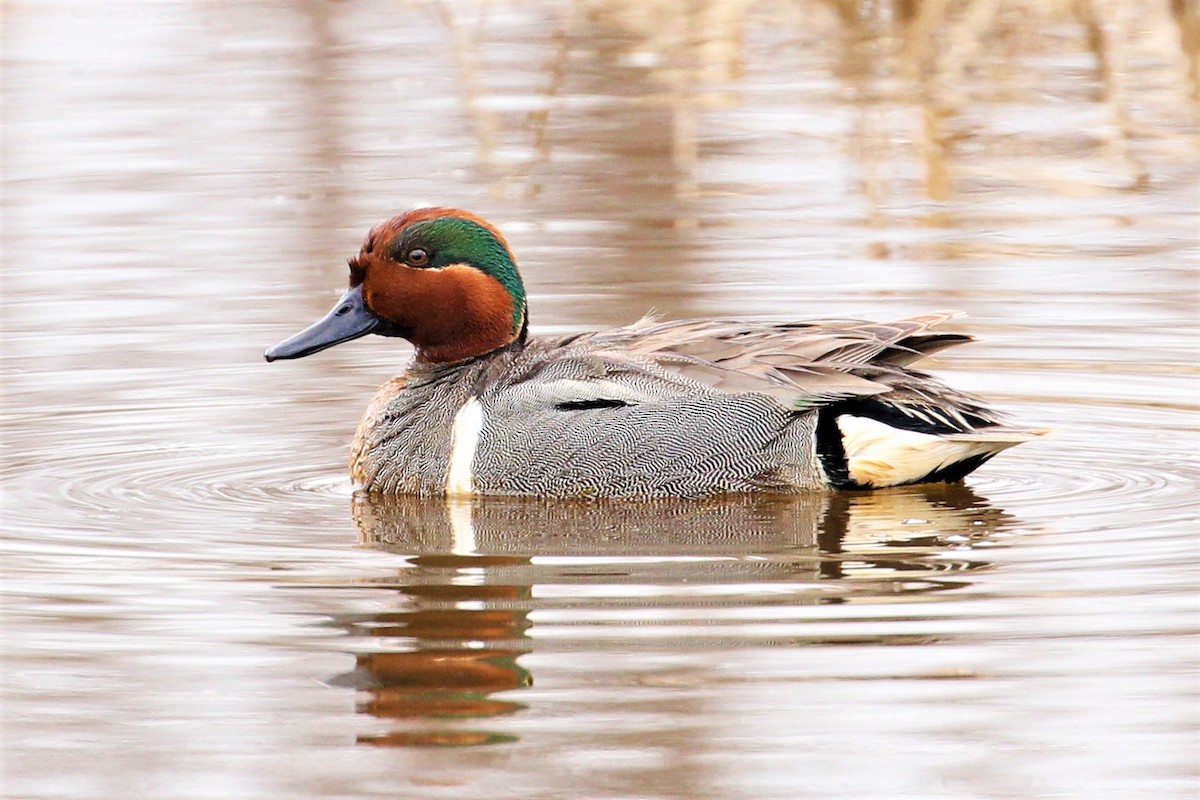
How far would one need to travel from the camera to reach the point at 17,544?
6863 mm

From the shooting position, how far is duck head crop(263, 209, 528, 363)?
7.88 meters

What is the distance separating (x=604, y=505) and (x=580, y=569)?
0.97 meters

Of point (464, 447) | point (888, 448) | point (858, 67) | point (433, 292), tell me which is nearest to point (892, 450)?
point (888, 448)

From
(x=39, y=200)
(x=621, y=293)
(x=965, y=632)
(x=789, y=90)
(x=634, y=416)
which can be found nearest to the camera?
(x=965, y=632)

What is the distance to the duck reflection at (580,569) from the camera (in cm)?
537

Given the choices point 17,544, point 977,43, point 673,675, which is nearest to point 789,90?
point 977,43

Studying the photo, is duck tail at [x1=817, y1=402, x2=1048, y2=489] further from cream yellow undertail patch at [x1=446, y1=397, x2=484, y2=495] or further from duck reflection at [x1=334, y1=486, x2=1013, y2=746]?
cream yellow undertail patch at [x1=446, y1=397, x2=484, y2=495]

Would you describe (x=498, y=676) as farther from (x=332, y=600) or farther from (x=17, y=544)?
(x=17, y=544)

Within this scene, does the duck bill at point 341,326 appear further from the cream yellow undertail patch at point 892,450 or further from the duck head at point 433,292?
the cream yellow undertail patch at point 892,450

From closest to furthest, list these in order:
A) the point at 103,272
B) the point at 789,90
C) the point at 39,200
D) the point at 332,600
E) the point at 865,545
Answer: the point at 332,600
the point at 865,545
the point at 103,272
the point at 39,200
the point at 789,90

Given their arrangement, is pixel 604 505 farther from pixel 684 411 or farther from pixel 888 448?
pixel 888 448

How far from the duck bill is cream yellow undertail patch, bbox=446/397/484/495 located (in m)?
0.61

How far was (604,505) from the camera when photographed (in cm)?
738

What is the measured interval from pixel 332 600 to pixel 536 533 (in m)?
1.02
